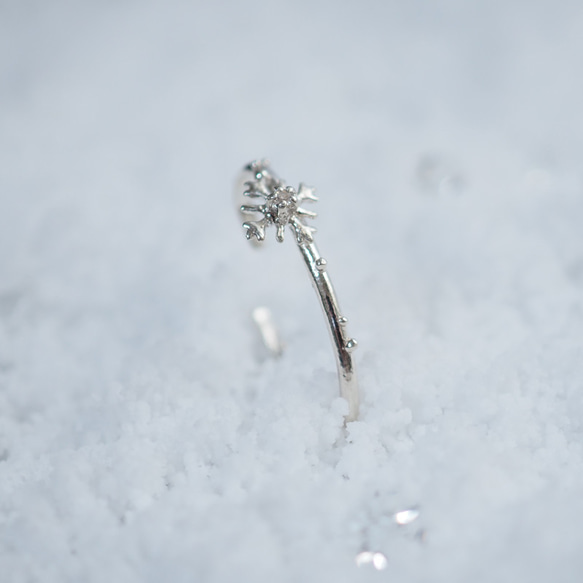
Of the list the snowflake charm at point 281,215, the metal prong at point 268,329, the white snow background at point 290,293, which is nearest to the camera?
the white snow background at point 290,293

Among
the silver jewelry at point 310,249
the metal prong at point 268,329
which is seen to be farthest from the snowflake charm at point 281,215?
the metal prong at point 268,329

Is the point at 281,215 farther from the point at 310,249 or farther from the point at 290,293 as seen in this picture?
the point at 290,293

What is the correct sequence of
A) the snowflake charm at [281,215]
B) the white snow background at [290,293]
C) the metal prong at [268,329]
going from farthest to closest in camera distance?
the metal prong at [268,329] → the snowflake charm at [281,215] → the white snow background at [290,293]

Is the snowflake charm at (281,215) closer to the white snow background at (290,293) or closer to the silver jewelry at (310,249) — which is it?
the silver jewelry at (310,249)

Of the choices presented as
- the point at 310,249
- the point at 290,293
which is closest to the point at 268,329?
the point at 290,293

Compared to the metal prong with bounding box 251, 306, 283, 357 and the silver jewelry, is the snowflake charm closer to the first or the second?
the silver jewelry

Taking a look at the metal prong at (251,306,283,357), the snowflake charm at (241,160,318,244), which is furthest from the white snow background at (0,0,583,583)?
the snowflake charm at (241,160,318,244)

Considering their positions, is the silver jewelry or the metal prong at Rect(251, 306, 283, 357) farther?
the metal prong at Rect(251, 306, 283, 357)

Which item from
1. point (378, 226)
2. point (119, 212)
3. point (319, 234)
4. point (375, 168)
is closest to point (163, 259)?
point (119, 212)
